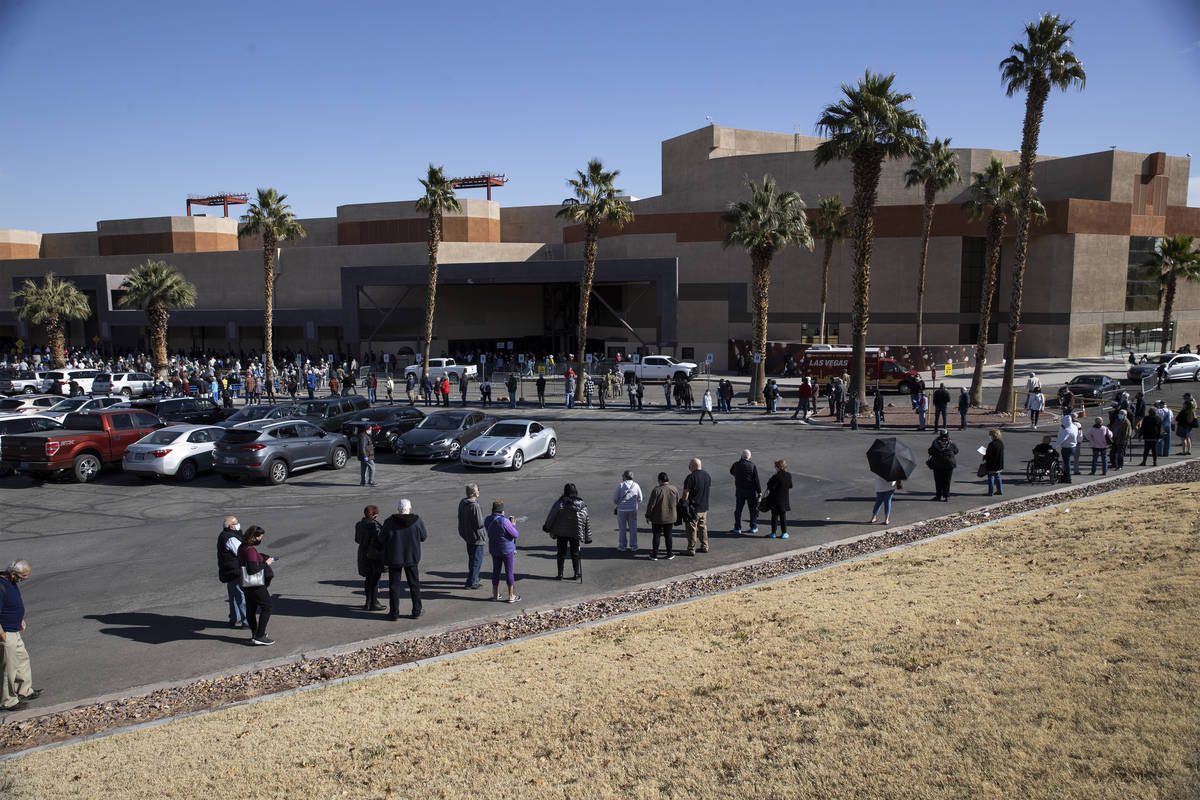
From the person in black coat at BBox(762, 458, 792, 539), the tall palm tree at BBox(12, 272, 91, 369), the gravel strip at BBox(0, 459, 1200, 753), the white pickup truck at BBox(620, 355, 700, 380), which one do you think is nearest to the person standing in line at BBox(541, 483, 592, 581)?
the gravel strip at BBox(0, 459, 1200, 753)

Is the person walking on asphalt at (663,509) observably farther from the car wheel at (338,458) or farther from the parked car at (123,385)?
the parked car at (123,385)

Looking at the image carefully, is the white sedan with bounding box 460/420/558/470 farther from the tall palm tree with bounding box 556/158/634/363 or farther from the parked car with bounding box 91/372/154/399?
the parked car with bounding box 91/372/154/399

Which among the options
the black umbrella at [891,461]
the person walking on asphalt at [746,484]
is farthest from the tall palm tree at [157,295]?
the black umbrella at [891,461]

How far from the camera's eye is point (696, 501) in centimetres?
1319

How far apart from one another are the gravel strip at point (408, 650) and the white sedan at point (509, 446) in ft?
31.4

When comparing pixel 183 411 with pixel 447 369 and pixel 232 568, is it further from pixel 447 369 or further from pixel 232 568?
pixel 447 369

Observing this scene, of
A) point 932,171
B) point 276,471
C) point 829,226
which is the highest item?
point 932,171

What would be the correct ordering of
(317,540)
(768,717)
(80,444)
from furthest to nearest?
(80,444), (317,540), (768,717)

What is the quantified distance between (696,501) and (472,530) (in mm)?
3773

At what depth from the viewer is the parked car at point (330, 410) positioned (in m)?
24.6

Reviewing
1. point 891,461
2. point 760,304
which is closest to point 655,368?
point 760,304

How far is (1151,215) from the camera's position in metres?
52.0

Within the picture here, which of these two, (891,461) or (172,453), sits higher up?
(891,461)

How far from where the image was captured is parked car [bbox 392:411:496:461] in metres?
22.2
